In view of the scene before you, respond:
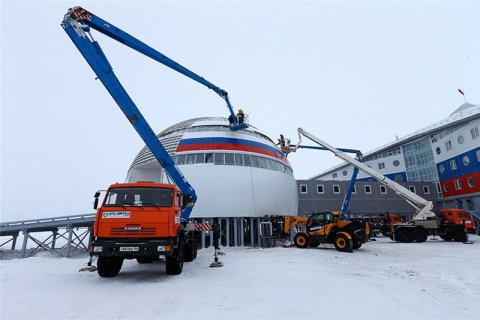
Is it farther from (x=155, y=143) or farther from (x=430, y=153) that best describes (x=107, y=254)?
(x=430, y=153)

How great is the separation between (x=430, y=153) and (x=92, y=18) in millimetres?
45585

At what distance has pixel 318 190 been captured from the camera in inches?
1391

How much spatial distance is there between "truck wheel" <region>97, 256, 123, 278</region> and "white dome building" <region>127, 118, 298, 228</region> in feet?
33.0

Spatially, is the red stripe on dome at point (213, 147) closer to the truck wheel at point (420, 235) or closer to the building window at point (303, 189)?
the truck wheel at point (420, 235)

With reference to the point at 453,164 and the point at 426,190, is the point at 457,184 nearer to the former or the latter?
the point at 453,164

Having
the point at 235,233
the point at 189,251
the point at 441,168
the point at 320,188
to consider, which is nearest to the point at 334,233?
the point at 235,233

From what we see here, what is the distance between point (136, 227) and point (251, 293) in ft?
13.6

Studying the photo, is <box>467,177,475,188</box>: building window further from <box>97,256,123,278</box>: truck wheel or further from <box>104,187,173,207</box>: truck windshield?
<box>97,256,123,278</box>: truck wheel

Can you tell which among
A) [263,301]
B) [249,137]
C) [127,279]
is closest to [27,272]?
[127,279]

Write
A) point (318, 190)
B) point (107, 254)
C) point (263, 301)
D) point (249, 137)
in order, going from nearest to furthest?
point (263, 301), point (107, 254), point (249, 137), point (318, 190)

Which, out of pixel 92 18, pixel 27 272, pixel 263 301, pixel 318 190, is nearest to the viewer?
pixel 263 301

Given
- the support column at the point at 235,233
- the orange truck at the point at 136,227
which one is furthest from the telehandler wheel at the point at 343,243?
the orange truck at the point at 136,227

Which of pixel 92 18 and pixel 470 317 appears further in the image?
pixel 92 18

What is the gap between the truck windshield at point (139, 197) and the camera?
874 cm
